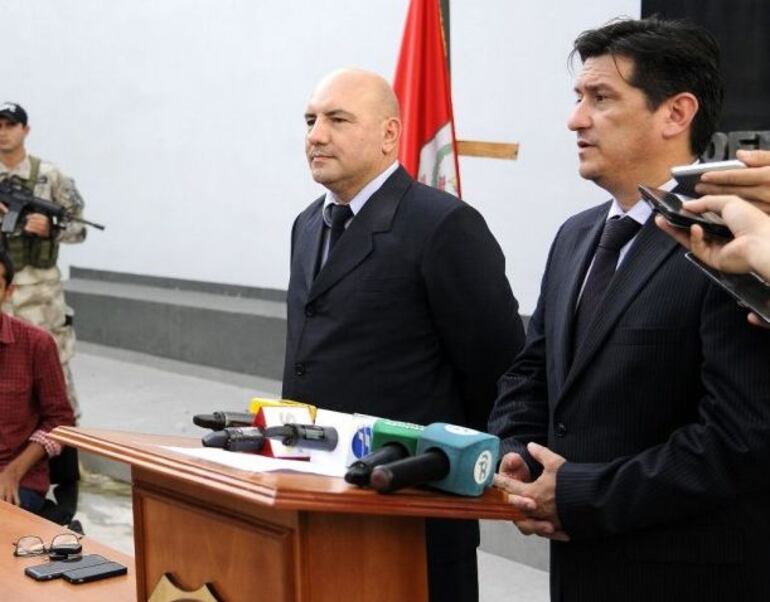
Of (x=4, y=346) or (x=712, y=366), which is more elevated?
(x=712, y=366)

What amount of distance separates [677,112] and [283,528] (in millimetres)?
924

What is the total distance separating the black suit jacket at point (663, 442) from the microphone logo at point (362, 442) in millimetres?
370

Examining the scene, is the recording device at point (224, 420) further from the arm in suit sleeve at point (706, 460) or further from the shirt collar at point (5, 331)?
the shirt collar at point (5, 331)

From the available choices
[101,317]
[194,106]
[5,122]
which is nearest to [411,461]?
[5,122]

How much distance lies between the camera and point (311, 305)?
275 cm

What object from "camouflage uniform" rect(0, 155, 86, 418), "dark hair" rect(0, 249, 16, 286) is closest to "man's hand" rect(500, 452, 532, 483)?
"dark hair" rect(0, 249, 16, 286)

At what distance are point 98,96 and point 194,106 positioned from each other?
114 centimetres

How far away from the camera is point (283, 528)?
1657 mm

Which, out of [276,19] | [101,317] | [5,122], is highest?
[276,19]

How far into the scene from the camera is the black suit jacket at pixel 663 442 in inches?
72.2

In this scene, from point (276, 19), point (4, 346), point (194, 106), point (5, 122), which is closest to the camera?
point (4, 346)

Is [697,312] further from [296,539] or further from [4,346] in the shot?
[4,346]

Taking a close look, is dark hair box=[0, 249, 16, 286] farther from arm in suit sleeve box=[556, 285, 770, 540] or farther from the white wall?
arm in suit sleeve box=[556, 285, 770, 540]

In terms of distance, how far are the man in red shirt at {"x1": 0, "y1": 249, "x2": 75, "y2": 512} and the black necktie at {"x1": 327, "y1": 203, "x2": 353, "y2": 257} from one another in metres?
1.36
